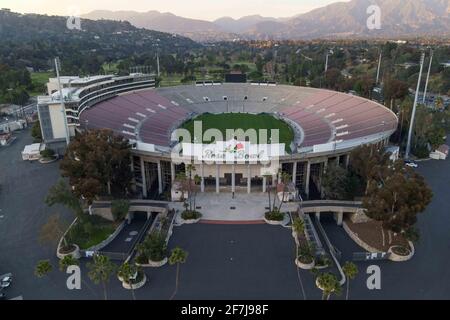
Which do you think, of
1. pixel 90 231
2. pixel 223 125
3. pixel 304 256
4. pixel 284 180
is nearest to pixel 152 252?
pixel 90 231

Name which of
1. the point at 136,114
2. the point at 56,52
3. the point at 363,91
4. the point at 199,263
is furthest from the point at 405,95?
the point at 56,52

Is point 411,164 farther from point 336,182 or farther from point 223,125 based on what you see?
point 223,125

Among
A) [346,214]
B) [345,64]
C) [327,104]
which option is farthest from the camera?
[345,64]

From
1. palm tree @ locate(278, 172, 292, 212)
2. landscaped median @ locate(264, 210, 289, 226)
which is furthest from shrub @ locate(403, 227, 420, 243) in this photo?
palm tree @ locate(278, 172, 292, 212)

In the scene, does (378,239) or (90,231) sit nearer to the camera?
(90,231)

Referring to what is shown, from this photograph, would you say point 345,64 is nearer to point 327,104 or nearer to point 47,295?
point 327,104
